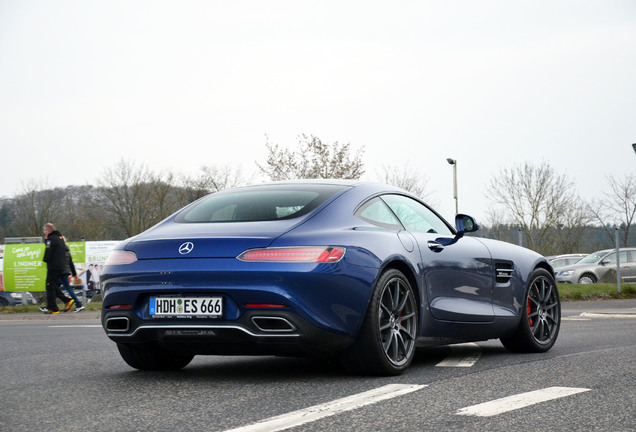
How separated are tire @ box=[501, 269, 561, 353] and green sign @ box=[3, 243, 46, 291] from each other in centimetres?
1768

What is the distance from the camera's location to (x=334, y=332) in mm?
5672

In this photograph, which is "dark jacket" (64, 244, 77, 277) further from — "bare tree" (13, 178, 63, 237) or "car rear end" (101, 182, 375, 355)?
"bare tree" (13, 178, 63, 237)

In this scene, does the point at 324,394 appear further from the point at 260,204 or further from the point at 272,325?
the point at 260,204

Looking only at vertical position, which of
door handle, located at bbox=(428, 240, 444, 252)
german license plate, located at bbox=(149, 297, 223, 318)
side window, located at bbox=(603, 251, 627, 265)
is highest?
door handle, located at bbox=(428, 240, 444, 252)

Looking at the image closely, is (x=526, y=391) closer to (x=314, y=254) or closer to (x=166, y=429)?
(x=314, y=254)

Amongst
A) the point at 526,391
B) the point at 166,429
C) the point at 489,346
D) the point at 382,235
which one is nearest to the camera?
the point at 166,429

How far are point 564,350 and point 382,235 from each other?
8.96 feet

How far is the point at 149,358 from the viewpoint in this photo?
21.6 ft

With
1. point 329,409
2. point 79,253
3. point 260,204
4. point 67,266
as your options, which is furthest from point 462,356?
point 79,253

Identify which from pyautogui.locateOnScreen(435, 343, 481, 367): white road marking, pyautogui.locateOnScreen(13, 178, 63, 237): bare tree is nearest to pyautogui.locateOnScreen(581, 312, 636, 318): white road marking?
pyautogui.locateOnScreen(435, 343, 481, 367): white road marking

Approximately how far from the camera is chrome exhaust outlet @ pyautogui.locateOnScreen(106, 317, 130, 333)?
235 inches

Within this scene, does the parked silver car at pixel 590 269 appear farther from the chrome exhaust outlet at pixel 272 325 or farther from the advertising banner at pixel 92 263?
the chrome exhaust outlet at pixel 272 325

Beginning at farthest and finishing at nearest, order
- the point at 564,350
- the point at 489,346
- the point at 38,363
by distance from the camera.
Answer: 1. the point at 489,346
2. the point at 564,350
3. the point at 38,363

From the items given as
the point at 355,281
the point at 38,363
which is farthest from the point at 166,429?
the point at 38,363
